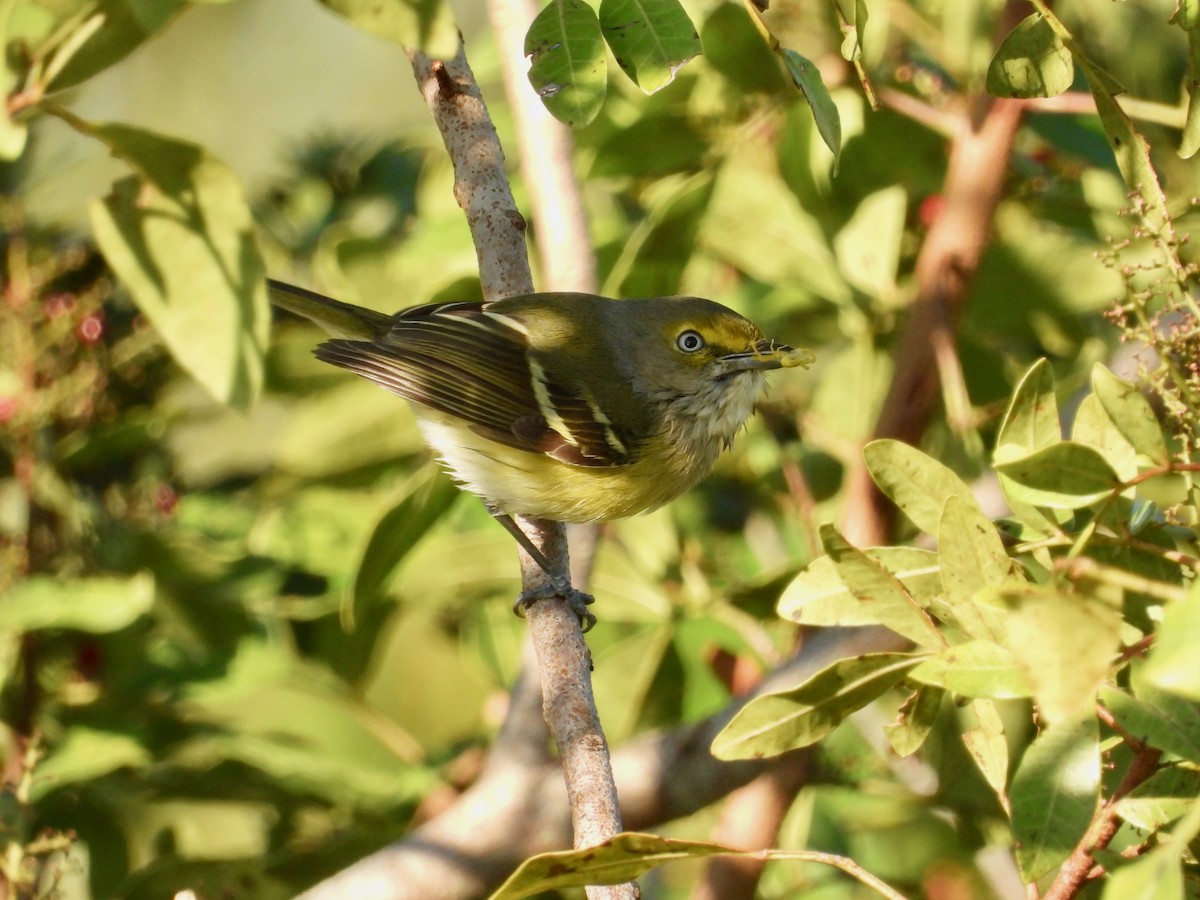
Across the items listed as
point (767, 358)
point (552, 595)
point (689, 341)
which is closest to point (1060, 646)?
point (552, 595)

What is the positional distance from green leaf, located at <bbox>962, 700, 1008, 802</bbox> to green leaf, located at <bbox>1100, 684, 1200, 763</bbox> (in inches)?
7.7

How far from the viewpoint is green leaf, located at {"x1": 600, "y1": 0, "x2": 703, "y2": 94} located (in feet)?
5.13

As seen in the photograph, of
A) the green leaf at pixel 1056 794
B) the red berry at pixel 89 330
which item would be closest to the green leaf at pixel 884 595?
the green leaf at pixel 1056 794

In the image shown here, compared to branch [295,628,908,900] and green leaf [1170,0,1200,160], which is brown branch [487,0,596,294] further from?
green leaf [1170,0,1200,160]

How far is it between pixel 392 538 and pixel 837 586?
115cm

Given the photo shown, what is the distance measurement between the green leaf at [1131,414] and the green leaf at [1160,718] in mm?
230

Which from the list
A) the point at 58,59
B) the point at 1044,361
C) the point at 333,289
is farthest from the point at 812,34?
the point at 1044,361

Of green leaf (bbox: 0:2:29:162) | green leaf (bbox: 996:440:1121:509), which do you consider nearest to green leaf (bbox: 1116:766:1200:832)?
green leaf (bbox: 996:440:1121:509)

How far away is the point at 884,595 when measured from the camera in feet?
4.62

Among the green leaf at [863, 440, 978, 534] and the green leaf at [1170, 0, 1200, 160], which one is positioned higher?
the green leaf at [1170, 0, 1200, 160]

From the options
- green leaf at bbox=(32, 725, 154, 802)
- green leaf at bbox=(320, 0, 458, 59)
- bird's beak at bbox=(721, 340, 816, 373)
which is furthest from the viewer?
bird's beak at bbox=(721, 340, 816, 373)

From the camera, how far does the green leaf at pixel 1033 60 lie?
152 cm

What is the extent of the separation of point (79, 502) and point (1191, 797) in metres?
2.25

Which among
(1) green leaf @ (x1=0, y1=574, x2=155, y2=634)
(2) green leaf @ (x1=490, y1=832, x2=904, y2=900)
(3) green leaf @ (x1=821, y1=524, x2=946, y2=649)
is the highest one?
(1) green leaf @ (x1=0, y1=574, x2=155, y2=634)
